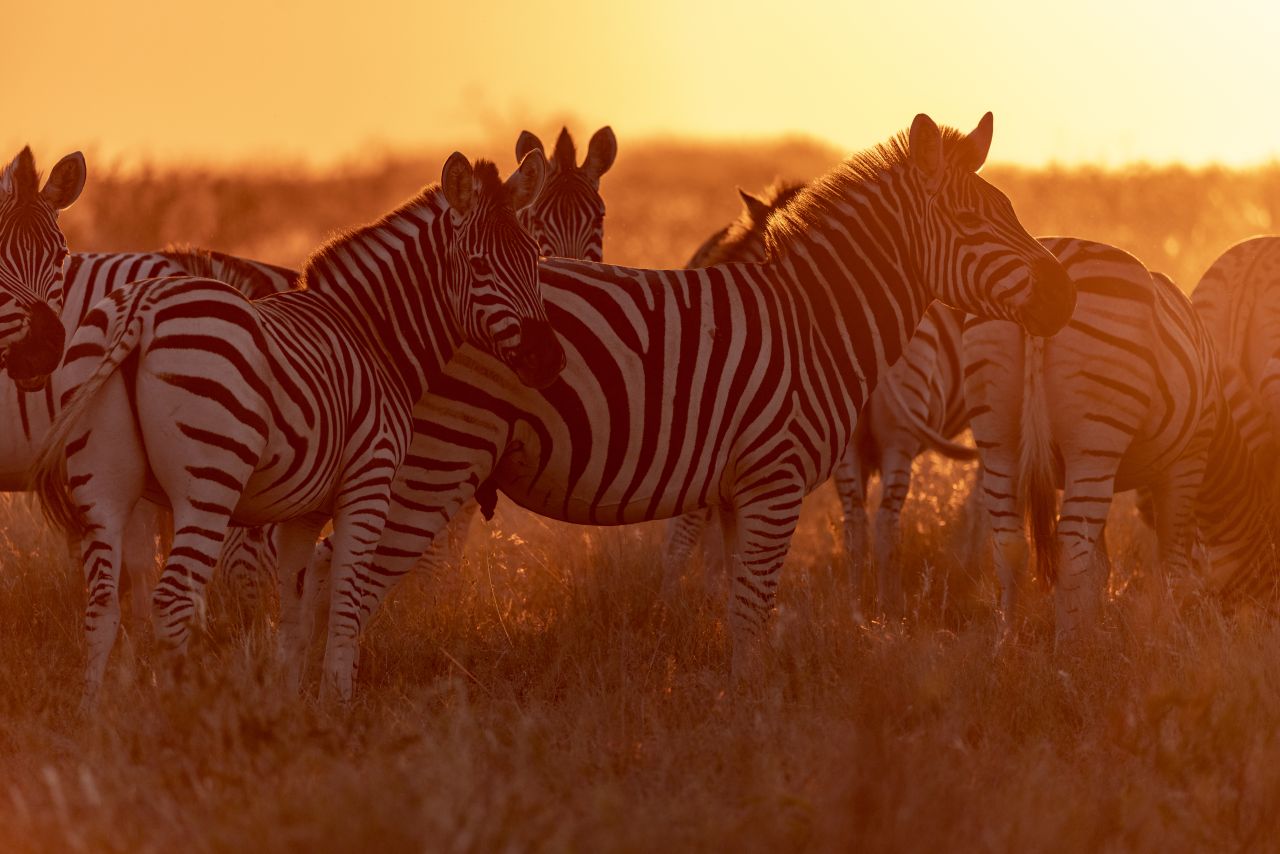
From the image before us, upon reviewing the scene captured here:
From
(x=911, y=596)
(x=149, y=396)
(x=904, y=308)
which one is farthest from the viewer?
(x=911, y=596)

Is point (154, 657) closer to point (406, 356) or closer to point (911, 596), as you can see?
point (406, 356)

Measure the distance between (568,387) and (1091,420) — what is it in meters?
2.54

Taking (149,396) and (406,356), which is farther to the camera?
(406,356)

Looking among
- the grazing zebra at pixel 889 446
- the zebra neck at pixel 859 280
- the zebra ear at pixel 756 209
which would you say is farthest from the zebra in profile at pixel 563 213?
the zebra neck at pixel 859 280

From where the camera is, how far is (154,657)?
609 cm

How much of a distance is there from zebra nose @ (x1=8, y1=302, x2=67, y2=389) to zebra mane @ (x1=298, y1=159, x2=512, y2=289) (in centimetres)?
106

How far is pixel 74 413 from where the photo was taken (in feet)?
17.3

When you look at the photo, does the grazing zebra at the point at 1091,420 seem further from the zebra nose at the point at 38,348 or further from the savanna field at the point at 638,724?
the zebra nose at the point at 38,348

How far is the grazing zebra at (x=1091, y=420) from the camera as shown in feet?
23.3

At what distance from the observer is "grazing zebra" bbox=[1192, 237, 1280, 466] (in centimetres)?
848

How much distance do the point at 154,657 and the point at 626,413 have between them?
2.20 metres

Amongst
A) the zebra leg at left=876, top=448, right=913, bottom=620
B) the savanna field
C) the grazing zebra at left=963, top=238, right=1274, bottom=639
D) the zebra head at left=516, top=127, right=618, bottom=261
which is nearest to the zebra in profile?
the zebra head at left=516, top=127, right=618, bottom=261

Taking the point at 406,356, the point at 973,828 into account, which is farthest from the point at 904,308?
the point at 973,828

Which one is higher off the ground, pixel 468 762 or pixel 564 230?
pixel 564 230
